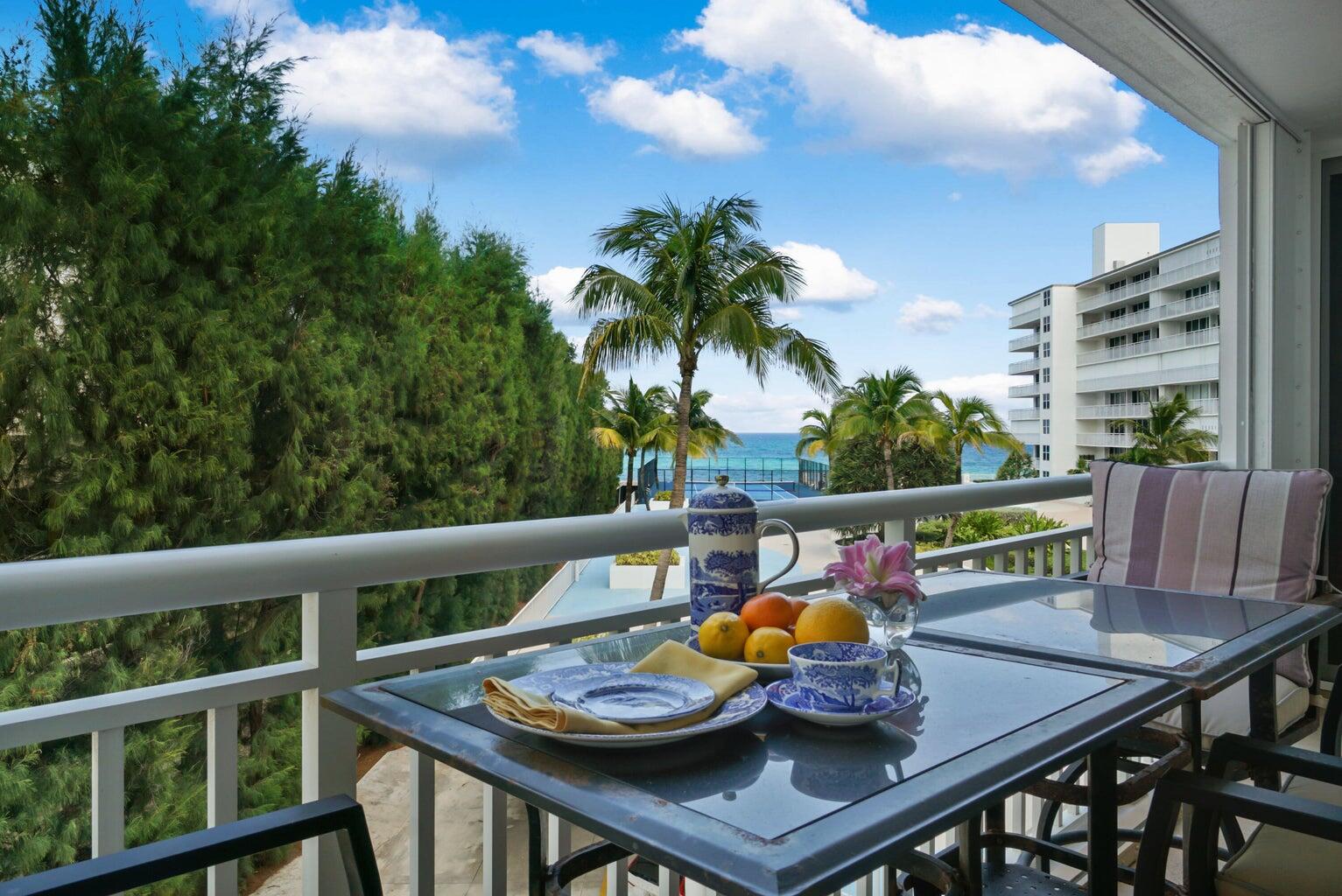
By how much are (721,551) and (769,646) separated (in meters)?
0.19

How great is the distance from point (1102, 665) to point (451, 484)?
12806 mm

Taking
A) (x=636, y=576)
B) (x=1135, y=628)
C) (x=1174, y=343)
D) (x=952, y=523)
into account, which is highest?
(x=1174, y=343)

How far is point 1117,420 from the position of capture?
1171 inches

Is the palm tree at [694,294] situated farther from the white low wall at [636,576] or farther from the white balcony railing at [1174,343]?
the white balcony railing at [1174,343]

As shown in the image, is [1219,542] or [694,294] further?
[694,294]

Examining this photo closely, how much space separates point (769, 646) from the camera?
3.66 ft

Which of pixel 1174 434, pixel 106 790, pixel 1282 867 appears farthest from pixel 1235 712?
pixel 1174 434

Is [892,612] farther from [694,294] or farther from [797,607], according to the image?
[694,294]

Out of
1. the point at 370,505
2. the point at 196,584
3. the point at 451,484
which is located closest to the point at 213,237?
the point at 370,505

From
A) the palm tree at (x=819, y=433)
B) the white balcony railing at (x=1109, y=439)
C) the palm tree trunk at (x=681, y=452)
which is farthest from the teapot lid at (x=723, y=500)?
the white balcony railing at (x=1109, y=439)

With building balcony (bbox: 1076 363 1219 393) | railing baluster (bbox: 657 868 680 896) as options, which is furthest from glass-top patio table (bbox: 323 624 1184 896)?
building balcony (bbox: 1076 363 1219 393)

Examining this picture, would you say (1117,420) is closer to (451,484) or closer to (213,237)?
(451,484)

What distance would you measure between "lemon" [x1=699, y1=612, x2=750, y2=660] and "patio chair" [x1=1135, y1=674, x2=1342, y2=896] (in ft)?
1.78

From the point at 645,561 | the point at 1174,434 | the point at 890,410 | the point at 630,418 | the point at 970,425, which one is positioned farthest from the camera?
the point at 890,410
